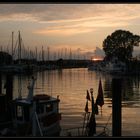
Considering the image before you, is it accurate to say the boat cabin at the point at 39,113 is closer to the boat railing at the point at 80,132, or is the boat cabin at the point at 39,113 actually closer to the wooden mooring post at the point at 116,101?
the boat railing at the point at 80,132

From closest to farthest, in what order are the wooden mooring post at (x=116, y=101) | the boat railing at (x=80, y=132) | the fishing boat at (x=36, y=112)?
the wooden mooring post at (x=116, y=101) → the boat railing at (x=80, y=132) → the fishing boat at (x=36, y=112)

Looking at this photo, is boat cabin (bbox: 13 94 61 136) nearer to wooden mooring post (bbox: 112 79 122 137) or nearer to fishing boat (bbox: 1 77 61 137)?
fishing boat (bbox: 1 77 61 137)

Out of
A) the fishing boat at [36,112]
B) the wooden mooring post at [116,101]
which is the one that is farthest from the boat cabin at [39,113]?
the wooden mooring post at [116,101]

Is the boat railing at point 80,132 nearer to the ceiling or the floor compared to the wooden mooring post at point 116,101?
nearer to the floor

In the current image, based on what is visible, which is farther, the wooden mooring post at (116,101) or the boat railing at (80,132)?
the boat railing at (80,132)

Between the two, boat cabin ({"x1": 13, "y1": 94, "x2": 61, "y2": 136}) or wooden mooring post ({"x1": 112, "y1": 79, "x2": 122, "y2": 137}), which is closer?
wooden mooring post ({"x1": 112, "y1": 79, "x2": 122, "y2": 137})

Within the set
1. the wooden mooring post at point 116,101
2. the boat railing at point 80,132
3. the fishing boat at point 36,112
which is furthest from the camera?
the fishing boat at point 36,112

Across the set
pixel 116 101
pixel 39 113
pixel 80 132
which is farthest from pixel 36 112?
pixel 116 101

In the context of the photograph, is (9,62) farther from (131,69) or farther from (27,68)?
(131,69)

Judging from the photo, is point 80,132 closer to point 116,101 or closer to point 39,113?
point 39,113

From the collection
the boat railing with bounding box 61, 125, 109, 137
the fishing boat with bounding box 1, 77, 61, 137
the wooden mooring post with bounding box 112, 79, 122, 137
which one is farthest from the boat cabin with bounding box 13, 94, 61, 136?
the wooden mooring post with bounding box 112, 79, 122, 137

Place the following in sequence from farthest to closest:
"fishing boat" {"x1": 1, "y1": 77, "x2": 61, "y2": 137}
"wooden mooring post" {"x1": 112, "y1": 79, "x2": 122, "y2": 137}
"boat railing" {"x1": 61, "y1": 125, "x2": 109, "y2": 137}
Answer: "fishing boat" {"x1": 1, "y1": 77, "x2": 61, "y2": 137} < "boat railing" {"x1": 61, "y1": 125, "x2": 109, "y2": 137} < "wooden mooring post" {"x1": 112, "y1": 79, "x2": 122, "y2": 137}

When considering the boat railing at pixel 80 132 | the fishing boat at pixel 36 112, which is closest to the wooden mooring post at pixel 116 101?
the boat railing at pixel 80 132

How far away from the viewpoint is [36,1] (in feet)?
6.31
